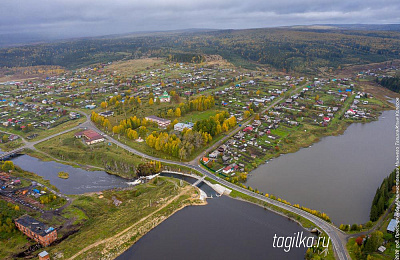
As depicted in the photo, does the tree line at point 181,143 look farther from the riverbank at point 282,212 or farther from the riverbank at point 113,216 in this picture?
the riverbank at point 282,212

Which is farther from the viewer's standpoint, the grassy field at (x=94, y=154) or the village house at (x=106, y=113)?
the village house at (x=106, y=113)

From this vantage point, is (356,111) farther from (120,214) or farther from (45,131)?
(45,131)

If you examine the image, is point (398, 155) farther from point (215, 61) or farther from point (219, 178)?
point (215, 61)

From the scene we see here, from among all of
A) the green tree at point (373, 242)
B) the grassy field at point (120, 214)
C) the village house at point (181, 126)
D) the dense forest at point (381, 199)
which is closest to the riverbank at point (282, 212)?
the green tree at point (373, 242)

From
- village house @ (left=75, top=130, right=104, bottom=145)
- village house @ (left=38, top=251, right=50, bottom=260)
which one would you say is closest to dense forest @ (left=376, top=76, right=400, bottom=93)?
village house @ (left=75, top=130, right=104, bottom=145)

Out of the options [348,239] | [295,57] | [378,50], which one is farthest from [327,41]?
[348,239]

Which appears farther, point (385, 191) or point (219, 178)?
point (219, 178)
